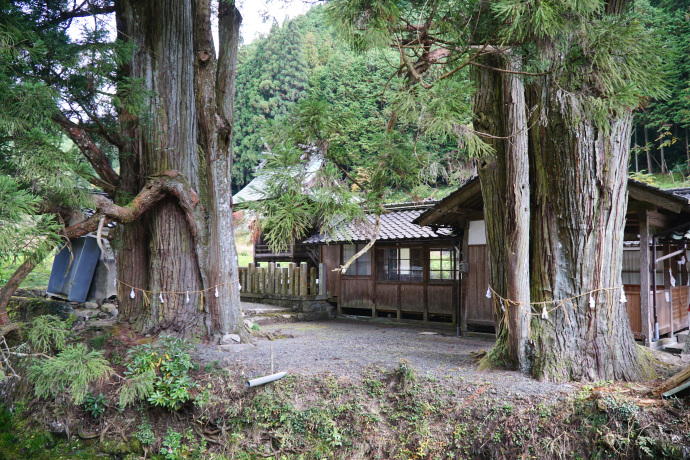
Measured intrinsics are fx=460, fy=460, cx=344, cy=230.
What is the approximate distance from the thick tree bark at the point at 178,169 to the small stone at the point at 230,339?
0.39ft

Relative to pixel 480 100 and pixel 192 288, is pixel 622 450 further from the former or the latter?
pixel 192 288

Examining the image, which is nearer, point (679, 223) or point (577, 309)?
point (577, 309)

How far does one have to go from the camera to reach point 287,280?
13430mm


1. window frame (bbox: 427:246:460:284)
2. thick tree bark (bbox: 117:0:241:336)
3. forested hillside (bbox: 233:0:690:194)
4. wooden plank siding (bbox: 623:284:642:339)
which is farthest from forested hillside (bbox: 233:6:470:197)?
thick tree bark (bbox: 117:0:241:336)

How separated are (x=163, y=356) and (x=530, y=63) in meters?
6.03

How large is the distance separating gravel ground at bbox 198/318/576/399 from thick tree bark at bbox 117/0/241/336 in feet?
3.11

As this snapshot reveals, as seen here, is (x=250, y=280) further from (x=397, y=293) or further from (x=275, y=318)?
(x=397, y=293)

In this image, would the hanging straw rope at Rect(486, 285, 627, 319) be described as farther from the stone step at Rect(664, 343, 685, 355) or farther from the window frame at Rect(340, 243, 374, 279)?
the window frame at Rect(340, 243, 374, 279)

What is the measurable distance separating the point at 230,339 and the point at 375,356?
243 cm

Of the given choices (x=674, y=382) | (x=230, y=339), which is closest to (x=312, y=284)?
(x=230, y=339)

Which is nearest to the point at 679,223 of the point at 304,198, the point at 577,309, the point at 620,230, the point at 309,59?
the point at 620,230

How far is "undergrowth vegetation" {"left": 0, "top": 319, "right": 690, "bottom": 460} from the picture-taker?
14.5ft

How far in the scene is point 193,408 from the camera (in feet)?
19.2

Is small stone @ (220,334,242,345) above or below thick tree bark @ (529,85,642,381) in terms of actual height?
below
